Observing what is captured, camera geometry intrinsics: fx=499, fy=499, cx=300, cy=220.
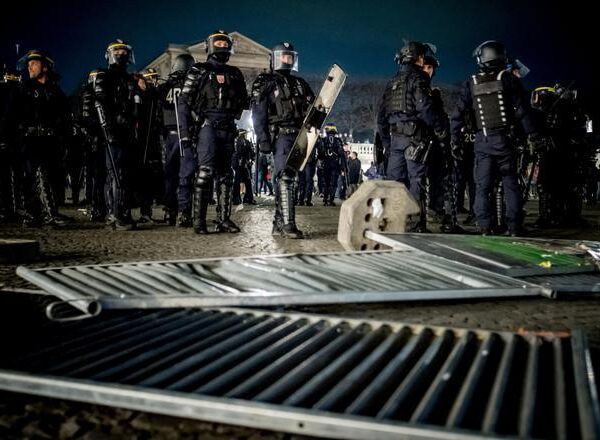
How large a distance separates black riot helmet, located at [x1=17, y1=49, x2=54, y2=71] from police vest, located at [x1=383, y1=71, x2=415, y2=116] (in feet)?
14.8

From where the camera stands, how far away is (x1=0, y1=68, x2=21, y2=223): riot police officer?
6.41 metres

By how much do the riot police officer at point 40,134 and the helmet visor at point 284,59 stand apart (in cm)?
309

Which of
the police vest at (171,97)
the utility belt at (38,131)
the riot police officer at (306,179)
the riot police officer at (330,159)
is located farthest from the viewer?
the riot police officer at (330,159)

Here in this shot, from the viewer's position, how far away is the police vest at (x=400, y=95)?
6.04 m

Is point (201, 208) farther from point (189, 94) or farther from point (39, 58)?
point (39, 58)

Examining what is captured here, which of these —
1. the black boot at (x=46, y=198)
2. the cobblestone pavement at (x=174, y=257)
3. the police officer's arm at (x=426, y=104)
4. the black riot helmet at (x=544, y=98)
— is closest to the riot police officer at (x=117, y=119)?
the cobblestone pavement at (x=174, y=257)

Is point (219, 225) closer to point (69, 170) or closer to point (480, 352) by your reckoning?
point (480, 352)

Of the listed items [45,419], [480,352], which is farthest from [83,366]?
[480,352]

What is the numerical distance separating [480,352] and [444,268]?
Answer: 1.30m

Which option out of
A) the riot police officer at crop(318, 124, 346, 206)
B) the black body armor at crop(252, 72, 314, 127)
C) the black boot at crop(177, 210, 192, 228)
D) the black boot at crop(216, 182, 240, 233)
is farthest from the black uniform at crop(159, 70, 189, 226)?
the riot police officer at crop(318, 124, 346, 206)

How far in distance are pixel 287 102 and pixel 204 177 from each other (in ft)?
4.20

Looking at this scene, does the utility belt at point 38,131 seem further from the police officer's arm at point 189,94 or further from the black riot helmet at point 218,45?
the black riot helmet at point 218,45

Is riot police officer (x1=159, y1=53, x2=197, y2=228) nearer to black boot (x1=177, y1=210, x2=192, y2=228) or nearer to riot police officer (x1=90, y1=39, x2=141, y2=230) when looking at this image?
black boot (x1=177, y1=210, x2=192, y2=228)

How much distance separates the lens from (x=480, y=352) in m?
1.72
